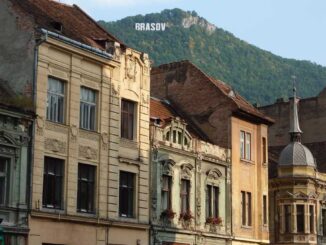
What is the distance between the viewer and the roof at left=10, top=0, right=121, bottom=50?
36.3 meters

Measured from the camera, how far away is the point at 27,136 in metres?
33.2

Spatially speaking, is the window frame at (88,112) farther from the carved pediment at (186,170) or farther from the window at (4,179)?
the carved pediment at (186,170)

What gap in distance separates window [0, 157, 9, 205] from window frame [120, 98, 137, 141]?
315 inches

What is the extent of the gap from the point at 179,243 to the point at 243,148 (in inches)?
373

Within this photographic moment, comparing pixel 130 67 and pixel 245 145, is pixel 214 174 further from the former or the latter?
pixel 130 67

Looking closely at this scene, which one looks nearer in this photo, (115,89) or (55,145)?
(55,145)

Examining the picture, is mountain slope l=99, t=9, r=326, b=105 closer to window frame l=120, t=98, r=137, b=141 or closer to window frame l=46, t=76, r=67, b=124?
window frame l=120, t=98, r=137, b=141

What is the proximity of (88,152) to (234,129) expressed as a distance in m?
13.9

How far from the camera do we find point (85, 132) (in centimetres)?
3659

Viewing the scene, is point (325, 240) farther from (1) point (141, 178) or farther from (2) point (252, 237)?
(1) point (141, 178)

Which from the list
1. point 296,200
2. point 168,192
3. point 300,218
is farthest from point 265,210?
point 168,192

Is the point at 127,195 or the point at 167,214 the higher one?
the point at 127,195

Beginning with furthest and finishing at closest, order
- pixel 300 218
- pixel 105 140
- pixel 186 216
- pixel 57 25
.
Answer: pixel 300 218, pixel 186 216, pixel 105 140, pixel 57 25

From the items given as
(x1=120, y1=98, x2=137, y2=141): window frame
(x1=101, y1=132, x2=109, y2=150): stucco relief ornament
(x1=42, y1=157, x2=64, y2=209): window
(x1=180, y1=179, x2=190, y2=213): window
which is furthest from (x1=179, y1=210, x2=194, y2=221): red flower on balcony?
(x1=42, y1=157, x2=64, y2=209): window
